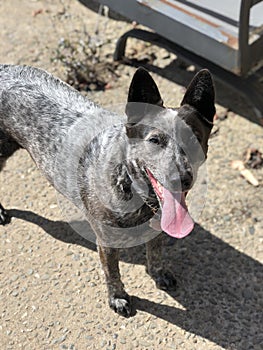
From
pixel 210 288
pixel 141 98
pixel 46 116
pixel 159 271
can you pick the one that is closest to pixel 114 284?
pixel 159 271

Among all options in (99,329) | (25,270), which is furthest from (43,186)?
(99,329)

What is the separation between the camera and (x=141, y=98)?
3.06 m

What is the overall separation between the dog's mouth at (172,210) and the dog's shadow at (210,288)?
1.06 metres

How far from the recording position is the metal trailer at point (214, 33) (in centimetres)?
467

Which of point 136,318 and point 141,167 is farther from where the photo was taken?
point 136,318

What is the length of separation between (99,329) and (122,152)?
4.31ft

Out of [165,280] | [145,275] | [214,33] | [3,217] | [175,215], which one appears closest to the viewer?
[175,215]

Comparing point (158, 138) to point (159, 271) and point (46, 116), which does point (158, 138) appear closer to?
point (46, 116)

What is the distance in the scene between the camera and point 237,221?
14.8 feet

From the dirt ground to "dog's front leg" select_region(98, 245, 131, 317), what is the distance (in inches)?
3.0

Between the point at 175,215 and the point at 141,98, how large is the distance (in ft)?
1.98

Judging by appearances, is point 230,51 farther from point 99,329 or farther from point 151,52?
point 99,329

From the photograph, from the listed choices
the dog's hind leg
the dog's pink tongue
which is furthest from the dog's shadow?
the dog's pink tongue

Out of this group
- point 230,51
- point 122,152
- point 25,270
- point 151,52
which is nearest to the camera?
point 122,152
